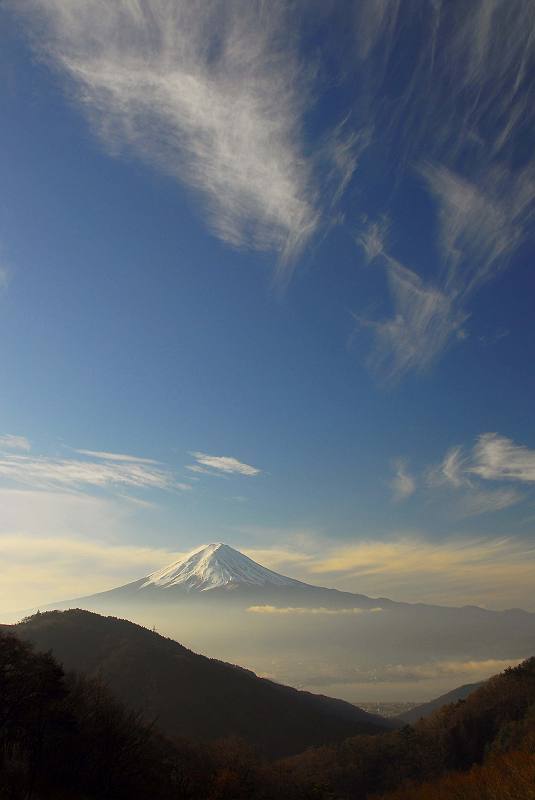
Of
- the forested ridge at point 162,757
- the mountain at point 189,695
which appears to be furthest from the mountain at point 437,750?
the mountain at point 189,695

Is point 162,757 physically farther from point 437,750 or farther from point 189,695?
point 189,695

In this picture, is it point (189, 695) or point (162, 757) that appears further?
point (189, 695)

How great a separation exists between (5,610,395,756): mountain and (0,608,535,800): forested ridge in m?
50.7

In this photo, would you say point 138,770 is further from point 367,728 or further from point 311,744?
point 367,728

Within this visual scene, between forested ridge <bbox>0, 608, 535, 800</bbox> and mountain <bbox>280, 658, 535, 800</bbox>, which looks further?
mountain <bbox>280, 658, 535, 800</bbox>

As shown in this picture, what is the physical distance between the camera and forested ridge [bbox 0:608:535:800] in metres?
31.9

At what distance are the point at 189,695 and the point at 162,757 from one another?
136 metres

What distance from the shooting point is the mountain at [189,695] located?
163 m

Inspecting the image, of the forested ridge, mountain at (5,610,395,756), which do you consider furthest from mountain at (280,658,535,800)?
mountain at (5,610,395,756)

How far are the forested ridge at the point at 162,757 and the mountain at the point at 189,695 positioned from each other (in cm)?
5071

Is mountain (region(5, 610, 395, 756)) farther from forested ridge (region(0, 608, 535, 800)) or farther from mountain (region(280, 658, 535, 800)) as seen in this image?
forested ridge (region(0, 608, 535, 800))

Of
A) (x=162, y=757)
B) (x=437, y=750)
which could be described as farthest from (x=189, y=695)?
(x=162, y=757)

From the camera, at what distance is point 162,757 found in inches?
2249

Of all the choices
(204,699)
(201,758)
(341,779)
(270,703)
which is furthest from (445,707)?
(201,758)
